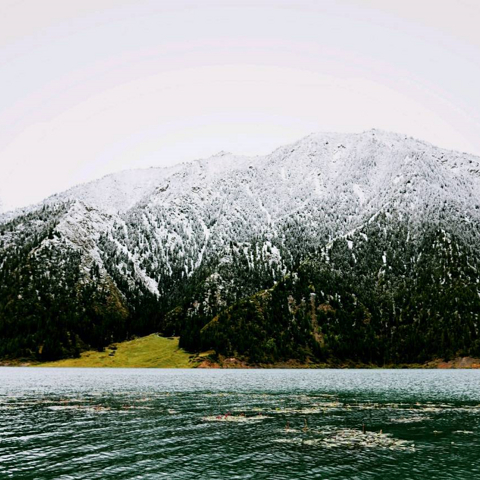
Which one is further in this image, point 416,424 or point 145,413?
point 145,413

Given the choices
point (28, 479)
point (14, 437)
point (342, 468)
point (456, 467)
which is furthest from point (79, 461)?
point (456, 467)

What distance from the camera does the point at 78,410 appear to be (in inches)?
3233

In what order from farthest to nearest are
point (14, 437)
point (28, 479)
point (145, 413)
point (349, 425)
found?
point (145, 413)
point (349, 425)
point (14, 437)
point (28, 479)

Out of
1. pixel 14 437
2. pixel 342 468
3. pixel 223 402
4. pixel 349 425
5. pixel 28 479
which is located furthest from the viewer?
pixel 223 402

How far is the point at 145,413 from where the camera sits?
257ft

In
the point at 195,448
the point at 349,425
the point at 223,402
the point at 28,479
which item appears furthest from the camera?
the point at 223,402

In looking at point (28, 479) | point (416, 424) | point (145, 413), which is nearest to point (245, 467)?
point (28, 479)

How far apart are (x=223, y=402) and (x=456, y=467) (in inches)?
2278

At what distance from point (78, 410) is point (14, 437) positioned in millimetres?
25864

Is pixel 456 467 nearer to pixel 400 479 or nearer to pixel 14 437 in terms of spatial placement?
pixel 400 479

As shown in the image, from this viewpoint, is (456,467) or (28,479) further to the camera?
(456,467)

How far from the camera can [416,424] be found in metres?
67.4

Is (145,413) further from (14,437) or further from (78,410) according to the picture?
(14,437)

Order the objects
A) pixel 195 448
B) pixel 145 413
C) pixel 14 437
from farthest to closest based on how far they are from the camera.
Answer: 1. pixel 145 413
2. pixel 14 437
3. pixel 195 448
